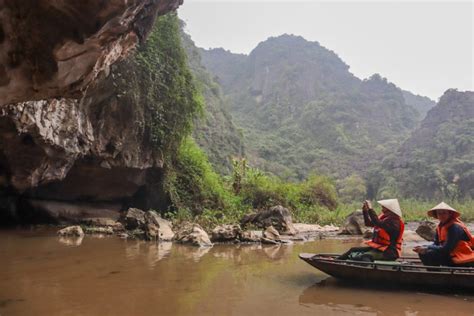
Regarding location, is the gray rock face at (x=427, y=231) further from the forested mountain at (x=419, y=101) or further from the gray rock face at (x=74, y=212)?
the forested mountain at (x=419, y=101)

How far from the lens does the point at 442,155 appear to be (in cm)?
3375

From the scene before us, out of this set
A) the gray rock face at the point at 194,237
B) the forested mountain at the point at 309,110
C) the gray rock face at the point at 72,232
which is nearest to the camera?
the gray rock face at the point at 194,237

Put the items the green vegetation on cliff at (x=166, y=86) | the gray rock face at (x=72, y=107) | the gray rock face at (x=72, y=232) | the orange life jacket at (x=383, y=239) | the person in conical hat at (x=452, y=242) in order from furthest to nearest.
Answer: the green vegetation on cliff at (x=166, y=86) < the gray rock face at (x=72, y=232) < the orange life jacket at (x=383, y=239) < the person in conical hat at (x=452, y=242) < the gray rock face at (x=72, y=107)

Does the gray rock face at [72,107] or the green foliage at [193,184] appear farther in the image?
the green foliage at [193,184]

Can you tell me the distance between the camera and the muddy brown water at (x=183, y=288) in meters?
5.12

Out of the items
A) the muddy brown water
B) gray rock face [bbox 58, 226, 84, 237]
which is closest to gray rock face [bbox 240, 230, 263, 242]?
the muddy brown water

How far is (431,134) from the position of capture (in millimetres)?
37500

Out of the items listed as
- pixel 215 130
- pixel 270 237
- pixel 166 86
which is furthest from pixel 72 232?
pixel 215 130

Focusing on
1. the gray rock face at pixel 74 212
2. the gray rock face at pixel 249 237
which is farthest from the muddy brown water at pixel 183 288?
the gray rock face at pixel 74 212

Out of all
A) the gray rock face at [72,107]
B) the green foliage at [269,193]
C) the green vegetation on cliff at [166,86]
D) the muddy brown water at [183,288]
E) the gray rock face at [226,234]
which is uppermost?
the green vegetation on cliff at [166,86]

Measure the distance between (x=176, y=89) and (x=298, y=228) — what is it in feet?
22.6

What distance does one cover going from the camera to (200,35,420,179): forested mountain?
148 ft

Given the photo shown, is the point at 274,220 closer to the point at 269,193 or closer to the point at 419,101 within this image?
the point at 269,193

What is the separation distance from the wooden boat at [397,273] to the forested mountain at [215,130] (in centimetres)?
2545
